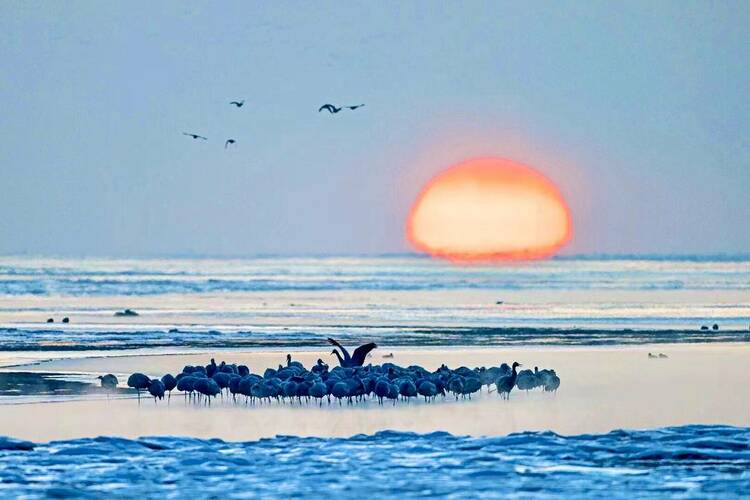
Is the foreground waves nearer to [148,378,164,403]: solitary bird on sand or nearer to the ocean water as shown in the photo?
[148,378,164,403]: solitary bird on sand

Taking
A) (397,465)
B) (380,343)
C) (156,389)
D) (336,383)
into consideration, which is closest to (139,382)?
(156,389)

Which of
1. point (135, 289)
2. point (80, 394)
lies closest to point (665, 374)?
point (80, 394)

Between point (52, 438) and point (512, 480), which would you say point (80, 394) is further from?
point (512, 480)

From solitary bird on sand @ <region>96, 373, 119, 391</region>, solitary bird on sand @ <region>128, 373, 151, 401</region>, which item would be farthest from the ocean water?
solitary bird on sand @ <region>128, 373, 151, 401</region>

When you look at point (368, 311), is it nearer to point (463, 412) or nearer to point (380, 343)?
point (380, 343)

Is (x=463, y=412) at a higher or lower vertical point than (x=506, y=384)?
lower

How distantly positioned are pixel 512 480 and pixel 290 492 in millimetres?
2142

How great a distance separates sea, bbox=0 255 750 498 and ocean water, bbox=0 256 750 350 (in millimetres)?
94

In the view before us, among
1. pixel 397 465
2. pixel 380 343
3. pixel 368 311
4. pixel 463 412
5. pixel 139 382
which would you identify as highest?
pixel 368 311

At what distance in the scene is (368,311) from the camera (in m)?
45.5

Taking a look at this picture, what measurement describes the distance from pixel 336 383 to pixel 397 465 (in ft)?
18.2

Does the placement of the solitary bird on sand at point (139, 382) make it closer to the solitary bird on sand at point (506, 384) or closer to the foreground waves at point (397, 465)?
the foreground waves at point (397, 465)

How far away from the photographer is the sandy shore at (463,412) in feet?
53.3

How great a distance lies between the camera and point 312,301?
175 ft
